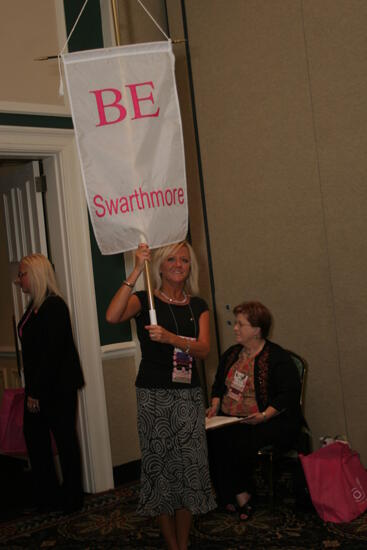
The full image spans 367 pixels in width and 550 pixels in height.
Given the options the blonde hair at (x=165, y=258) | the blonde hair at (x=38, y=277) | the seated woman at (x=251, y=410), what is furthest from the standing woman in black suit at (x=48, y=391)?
the blonde hair at (x=165, y=258)

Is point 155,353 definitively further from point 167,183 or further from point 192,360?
point 167,183

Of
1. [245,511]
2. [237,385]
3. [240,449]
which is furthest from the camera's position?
[237,385]

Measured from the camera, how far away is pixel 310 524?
3498 millimetres

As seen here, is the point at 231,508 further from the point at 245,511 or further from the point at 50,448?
the point at 50,448

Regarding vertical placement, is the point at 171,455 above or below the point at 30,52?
below

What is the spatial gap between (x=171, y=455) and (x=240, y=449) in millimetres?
870

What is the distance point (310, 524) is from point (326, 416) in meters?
0.80

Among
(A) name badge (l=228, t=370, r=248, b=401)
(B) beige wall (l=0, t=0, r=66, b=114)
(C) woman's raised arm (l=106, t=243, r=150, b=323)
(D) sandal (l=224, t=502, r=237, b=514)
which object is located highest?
(B) beige wall (l=0, t=0, r=66, b=114)

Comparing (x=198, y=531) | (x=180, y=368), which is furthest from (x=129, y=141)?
(x=198, y=531)

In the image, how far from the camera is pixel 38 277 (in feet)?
13.4

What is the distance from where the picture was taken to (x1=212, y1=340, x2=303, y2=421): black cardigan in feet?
12.4

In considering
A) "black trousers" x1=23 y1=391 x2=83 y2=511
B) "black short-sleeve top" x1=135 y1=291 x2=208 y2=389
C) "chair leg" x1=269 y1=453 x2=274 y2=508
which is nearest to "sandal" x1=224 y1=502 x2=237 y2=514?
"chair leg" x1=269 y1=453 x2=274 y2=508

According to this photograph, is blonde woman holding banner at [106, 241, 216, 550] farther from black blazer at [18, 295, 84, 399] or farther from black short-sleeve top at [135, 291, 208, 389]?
black blazer at [18, 295, 84, 399]

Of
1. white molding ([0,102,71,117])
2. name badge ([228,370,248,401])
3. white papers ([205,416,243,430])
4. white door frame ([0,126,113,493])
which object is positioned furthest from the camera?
white door frame ([0,126,113,493])
